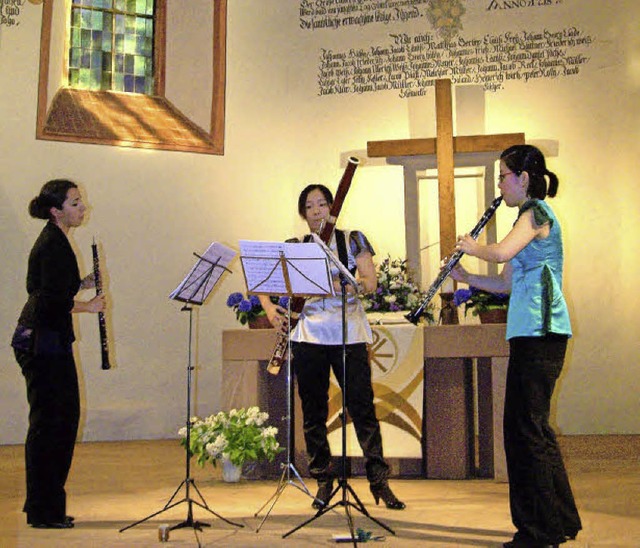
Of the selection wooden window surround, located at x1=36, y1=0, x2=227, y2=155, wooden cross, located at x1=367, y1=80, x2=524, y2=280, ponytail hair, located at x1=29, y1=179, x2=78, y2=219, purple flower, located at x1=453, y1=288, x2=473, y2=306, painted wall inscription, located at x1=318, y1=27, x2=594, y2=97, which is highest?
painted wall inscription, located at x1=318, y1=27, x2=594, y2=97

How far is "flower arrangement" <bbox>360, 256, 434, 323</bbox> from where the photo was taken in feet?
18.8

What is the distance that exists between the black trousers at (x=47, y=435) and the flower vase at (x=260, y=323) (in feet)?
6.07

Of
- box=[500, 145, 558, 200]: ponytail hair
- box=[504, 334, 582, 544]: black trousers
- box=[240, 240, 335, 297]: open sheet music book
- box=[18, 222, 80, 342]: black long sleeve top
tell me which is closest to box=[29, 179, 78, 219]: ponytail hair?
box=[18, 222, 80, 342]: black long sleeve top

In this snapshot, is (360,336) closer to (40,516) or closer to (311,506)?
(311,506)

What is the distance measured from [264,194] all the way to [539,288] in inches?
217

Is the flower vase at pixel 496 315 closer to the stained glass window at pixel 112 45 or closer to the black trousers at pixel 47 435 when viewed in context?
the black trousers at pixel 47 435

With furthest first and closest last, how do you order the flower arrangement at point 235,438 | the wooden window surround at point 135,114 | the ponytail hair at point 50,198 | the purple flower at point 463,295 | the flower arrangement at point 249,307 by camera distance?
the wooden window surround at point 135,114
the flower arrangement at point 249,307
the purple flower at point 463,295
the flower arrangement at point 235,438
the ponytail hair at point 50,198

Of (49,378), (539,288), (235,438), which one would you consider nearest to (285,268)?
(539,288)

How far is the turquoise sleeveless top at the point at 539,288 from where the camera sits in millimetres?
3223

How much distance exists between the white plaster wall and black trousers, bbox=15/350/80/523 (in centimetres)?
392

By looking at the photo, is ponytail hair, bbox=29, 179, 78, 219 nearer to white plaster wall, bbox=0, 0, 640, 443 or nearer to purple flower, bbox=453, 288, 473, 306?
purple flower, bbox=453, 288, 473, 306

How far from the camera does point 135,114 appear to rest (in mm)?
8352

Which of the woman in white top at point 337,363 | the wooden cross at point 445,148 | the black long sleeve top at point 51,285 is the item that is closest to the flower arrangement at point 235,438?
the woman in white top at point 337,363

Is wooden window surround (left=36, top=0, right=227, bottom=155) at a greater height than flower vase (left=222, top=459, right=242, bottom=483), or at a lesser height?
greater
